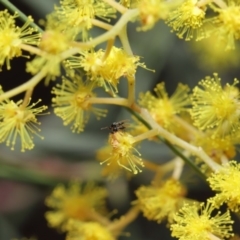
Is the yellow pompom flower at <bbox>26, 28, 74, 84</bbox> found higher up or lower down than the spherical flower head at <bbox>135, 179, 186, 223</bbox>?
higher up

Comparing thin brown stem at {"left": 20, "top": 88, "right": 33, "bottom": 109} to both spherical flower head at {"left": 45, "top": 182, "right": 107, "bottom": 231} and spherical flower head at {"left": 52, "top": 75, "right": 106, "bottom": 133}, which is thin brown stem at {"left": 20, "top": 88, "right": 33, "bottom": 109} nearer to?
spherical flower head at {"left": 52, "top": 75, "right": 106, "bottom": 133}

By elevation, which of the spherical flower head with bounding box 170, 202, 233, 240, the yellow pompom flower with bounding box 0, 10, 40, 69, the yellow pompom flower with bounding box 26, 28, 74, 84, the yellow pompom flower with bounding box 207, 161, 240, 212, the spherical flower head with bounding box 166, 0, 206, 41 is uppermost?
the spherical flower head with bounding box 166, 0, 206, 41

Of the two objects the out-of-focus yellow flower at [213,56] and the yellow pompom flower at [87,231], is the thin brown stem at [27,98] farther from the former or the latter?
the out-of-focus yellow flower at [213,56]

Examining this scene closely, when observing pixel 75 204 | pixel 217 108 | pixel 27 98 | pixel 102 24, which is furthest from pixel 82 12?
pixel 75 204

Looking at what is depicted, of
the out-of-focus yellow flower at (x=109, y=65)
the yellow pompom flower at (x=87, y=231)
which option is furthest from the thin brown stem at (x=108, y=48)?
the yellow pompom flower at (x=87, y=231)

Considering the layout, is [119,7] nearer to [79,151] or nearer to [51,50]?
[51,50]

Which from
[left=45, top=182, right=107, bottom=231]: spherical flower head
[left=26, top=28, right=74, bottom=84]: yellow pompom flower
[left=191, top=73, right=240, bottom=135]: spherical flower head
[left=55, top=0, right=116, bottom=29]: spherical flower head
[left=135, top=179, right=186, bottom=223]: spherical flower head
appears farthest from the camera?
[left=45, top=182, right=107, bottom=231]: spherical flower head

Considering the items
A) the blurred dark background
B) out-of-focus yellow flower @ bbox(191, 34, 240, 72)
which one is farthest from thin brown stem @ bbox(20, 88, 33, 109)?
out-of-focus yellow flower @ bbox(191, 34, 240, 72)
